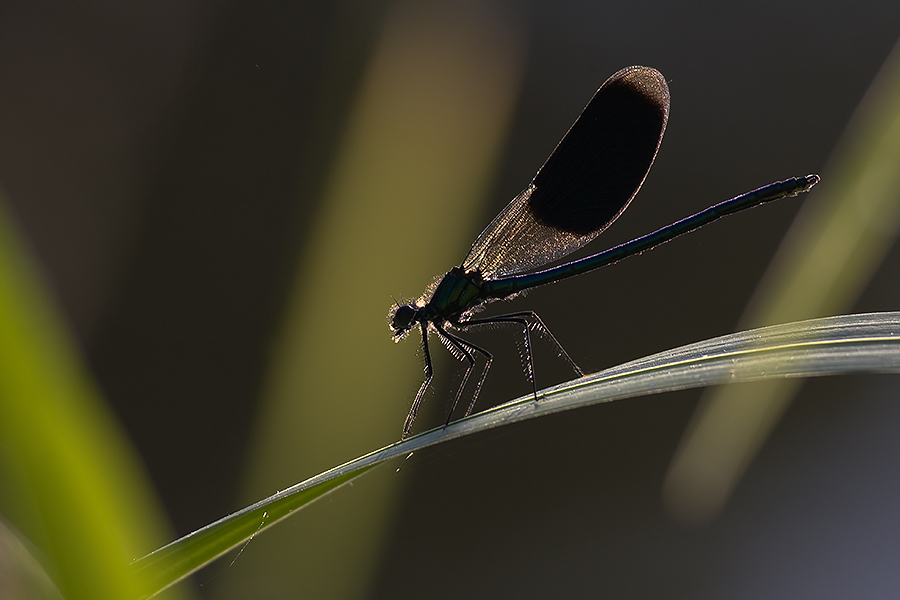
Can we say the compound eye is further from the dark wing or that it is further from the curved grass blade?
the curved grass blade

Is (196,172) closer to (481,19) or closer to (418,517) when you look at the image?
(481,19)

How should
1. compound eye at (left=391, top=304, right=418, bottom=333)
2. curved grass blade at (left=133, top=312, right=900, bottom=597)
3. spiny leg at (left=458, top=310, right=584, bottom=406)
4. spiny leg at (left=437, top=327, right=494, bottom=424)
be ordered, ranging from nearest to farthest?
curved grass blade at (left=133, top=312, right=900, bottom=597) → spiny leg at (left=437, top=327, right=494, bottom=424) → spiny leg at (left=458, top=310, right=584, bottom=406) → compound eye at (left=391, top=304, right=418, bottom=333)

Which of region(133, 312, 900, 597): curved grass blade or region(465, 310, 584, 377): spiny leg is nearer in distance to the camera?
region(133, 312, 900, 597): curved grass blade

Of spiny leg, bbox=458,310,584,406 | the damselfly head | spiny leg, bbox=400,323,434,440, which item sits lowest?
spiny leg, bbox=458,310,584,406

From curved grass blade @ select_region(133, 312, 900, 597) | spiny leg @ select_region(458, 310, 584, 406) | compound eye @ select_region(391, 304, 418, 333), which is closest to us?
curved grass blade @ select_region(133, 312, 900, 597)

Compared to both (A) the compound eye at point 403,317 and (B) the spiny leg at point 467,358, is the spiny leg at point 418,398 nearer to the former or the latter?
(B) the spiny leg at point 467,358

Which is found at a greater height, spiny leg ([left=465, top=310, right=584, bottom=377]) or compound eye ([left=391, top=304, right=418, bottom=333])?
compound eye ([left=391, top=304, right=418, bottom=333])

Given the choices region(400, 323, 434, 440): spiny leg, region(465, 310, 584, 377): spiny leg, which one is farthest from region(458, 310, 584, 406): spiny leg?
region(400, 323, 434, 440): spiny leg

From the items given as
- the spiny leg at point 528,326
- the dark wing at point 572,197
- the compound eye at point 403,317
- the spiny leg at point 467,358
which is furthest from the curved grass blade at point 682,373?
the dark wing at point 572,197
